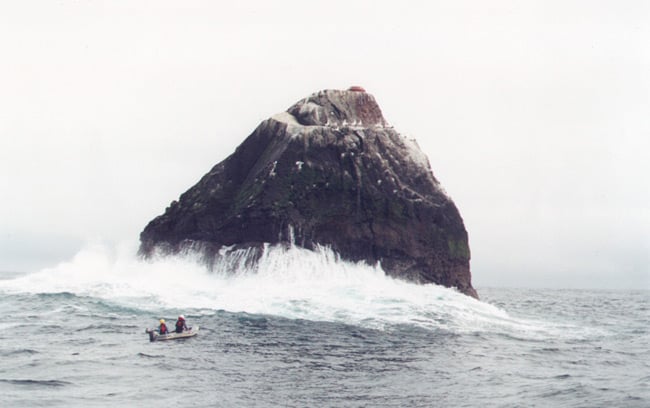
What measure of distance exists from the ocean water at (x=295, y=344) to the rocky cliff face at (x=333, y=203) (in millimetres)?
1687

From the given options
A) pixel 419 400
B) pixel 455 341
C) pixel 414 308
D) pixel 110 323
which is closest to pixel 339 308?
pixel 414 308

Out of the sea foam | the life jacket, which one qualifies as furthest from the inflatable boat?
the sea foam

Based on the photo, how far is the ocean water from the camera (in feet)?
79.4

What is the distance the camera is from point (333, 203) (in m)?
52.1

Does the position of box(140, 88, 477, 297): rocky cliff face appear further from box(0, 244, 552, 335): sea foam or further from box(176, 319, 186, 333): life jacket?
box(176, 319, 186, 333): life jacket

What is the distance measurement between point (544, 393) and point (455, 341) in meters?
10.2

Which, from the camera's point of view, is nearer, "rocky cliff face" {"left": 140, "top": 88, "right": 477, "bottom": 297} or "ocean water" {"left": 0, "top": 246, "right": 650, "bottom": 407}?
"ocean water" {"left": 0, "top": 246, "right": 650, "bottom": 407}

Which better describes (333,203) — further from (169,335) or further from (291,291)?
(169,335)

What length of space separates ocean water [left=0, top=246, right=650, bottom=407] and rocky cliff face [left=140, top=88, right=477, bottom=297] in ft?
5.54

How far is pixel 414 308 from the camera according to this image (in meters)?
43.6

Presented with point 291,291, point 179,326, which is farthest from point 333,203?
point 179,326

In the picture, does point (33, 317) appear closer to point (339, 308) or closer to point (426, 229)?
point (339, 308)

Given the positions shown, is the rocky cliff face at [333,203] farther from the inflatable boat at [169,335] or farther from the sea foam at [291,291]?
the inflatable boat at [169,335]

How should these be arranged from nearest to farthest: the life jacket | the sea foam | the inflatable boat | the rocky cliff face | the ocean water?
the ocean water, the inflatable boat, the life jacket, the sea foam, the rocky cliff face
